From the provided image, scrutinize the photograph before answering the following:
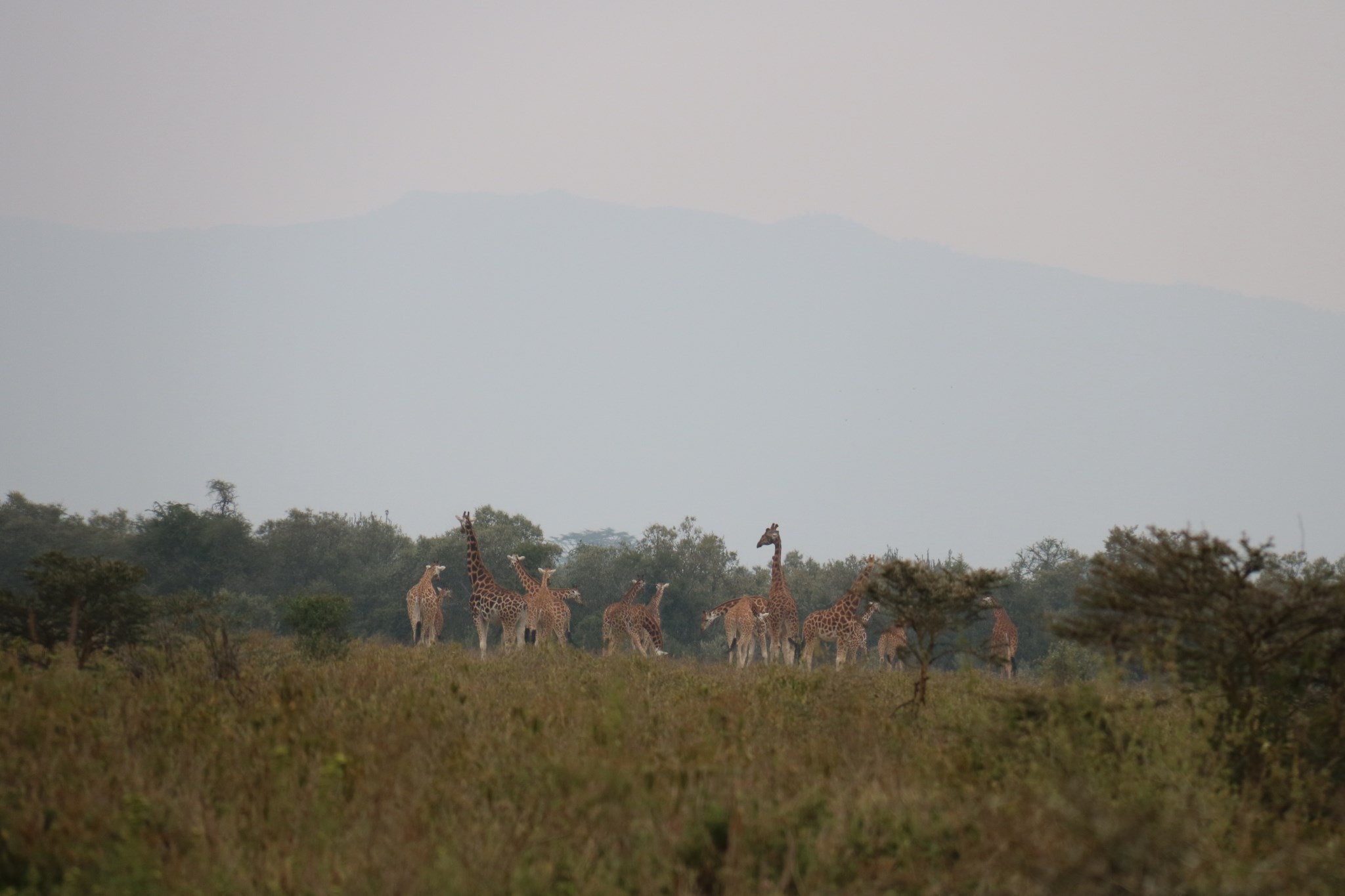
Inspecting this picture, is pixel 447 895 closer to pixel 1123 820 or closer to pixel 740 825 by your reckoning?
pixel 740 825

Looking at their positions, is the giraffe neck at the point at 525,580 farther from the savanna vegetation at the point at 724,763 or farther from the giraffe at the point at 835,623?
the savanna vegetation at the point at 724,763

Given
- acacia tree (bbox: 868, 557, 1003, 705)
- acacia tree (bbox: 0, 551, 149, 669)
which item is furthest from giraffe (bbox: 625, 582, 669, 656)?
acacia tree (bbox: 868, 557, 1003, 705)

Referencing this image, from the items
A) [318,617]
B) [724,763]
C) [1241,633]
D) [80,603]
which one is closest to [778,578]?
[318,617]

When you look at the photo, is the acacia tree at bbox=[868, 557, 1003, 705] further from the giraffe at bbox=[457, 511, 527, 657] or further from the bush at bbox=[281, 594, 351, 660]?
the giraffe at bbox=[457, 511, 527, 657]

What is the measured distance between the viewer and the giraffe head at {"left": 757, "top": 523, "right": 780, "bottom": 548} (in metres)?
28.3

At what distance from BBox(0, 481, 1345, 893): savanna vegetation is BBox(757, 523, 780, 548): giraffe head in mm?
12600

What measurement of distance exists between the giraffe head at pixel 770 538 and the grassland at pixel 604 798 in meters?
17.0

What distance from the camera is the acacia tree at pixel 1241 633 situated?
9.23 m

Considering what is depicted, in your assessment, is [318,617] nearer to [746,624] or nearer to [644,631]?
[644,631]

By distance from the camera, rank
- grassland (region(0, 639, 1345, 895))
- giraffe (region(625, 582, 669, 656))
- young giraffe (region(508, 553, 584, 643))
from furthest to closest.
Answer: giraffe (region(625, 582, 669, 656))
young giraffe (region(508, 553, 584, 643))
grassland (region(0, 639, 1345, 895))

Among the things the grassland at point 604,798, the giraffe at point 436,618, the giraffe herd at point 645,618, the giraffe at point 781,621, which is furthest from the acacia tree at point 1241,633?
the giraffe at point 436,618

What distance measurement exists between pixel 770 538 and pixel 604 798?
2162 centimetres

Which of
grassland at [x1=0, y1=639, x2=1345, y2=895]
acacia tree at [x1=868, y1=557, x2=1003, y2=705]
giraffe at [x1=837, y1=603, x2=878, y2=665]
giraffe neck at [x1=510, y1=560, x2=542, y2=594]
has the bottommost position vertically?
grassland at [x1=0, y1=639, x2=1345, y2=895]

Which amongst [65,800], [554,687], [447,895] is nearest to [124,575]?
[554,687]
